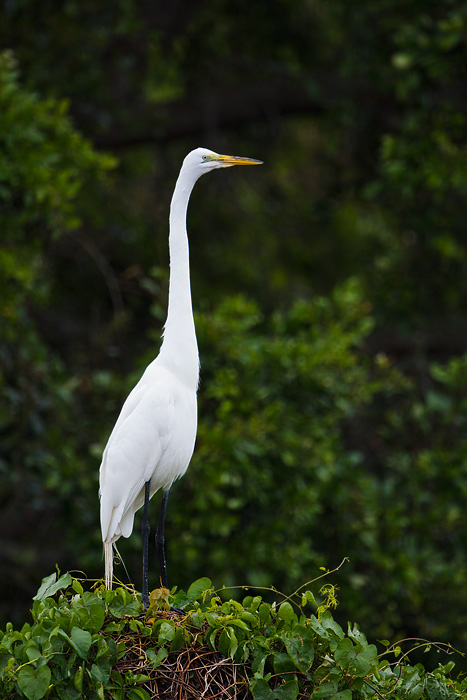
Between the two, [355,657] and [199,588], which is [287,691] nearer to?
[355,657]

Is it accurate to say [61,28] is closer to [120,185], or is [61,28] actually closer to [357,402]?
[120,185]

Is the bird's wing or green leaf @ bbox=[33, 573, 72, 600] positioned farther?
the bird's wing

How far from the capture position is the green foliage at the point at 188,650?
2.36 m

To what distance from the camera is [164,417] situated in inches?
128

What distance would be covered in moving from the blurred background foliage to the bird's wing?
1.54m

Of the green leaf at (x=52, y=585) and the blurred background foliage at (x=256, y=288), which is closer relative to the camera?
the green leaf at (x=52, y=585)

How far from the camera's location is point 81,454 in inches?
214

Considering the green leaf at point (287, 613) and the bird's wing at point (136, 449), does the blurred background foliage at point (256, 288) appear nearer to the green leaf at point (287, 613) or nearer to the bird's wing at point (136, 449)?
the bird's wing at point (136, 449)

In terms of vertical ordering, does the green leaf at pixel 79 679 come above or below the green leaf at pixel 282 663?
above

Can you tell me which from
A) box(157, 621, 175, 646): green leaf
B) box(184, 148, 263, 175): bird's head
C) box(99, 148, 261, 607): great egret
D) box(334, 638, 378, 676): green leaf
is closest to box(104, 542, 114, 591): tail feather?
box(99, 148, 261, 607): great egret

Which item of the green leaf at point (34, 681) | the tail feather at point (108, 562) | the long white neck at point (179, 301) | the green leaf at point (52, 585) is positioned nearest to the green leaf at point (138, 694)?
the green leaf at point (34, 681)

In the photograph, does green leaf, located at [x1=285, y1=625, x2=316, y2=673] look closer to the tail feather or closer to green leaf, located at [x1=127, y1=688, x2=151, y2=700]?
green leaf, located at [x1=127, y1=688, x2=151, y2=700]

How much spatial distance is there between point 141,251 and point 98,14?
1.75 metres

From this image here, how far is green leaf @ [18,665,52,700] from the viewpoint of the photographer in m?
2.27
